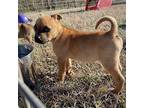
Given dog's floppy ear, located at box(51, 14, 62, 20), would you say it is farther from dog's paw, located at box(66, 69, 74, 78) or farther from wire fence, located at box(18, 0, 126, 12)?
dog's paw, located at box(66, 69, 74, 78)

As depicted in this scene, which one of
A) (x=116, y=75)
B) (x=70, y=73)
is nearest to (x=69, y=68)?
(x=70, y=73)

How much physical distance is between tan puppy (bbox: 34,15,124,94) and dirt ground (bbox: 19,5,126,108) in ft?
0.09

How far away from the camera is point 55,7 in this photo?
2035 mm

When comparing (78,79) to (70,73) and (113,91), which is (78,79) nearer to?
(70,73)

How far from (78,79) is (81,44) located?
192mm

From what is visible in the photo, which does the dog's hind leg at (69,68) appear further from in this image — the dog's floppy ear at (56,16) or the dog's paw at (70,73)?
the dog's floppy ear at (56,16)

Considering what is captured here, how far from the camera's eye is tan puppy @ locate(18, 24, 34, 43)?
2051 millimetres

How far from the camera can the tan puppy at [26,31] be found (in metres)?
2.05

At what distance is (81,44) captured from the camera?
6.61 ft

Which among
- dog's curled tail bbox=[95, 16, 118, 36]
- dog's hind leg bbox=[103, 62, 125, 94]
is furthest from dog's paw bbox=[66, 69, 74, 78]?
dog's curled tail bbox=[95, 16, 118, 36]
